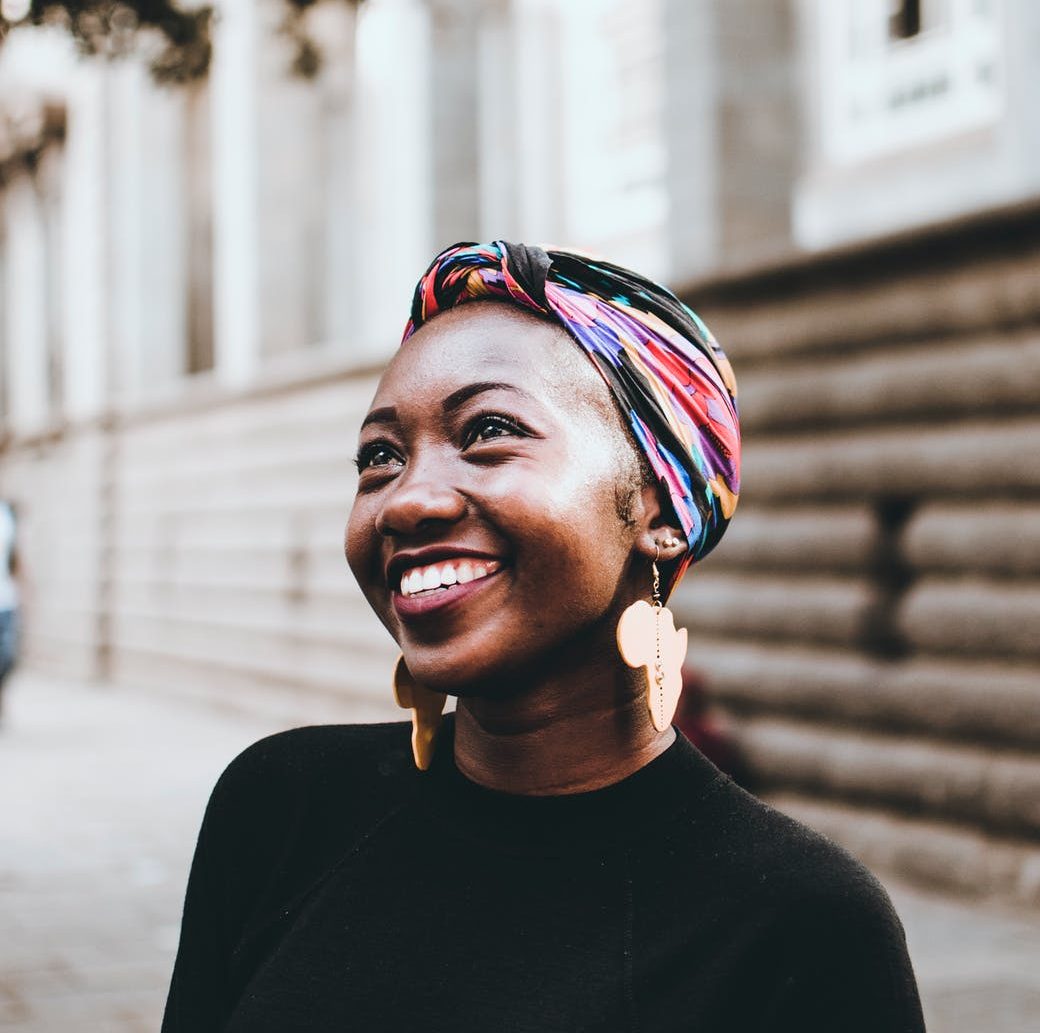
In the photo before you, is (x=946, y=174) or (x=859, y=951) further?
(x=946, y=174)

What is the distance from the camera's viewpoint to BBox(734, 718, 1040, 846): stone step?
21.5 feet

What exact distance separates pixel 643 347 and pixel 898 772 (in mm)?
5837

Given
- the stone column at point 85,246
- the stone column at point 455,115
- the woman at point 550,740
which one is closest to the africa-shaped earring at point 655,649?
the woman at point 550,740

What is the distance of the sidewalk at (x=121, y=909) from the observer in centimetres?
527

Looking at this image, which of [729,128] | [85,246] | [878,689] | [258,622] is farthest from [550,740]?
[85,246]

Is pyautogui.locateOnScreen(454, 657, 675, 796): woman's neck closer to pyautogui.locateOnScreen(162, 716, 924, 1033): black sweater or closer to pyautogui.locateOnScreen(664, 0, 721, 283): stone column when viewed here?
pyautogui.locateOnScreen(162, 716, 924, 1033): black sweater

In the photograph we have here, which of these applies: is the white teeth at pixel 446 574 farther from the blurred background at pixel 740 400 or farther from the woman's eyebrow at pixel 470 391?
the blurred background at pixel 740 400

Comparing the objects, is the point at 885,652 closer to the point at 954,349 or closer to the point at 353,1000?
the point at 954,349

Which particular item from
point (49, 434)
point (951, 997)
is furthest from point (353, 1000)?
point (49, 434)

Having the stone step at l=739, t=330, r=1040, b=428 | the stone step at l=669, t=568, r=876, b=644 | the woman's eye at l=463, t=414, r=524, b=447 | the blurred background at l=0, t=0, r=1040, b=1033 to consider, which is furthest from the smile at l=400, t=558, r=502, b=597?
the stone step at l=669, t=568, r=876, b=644

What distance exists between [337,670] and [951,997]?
8118 millimetres

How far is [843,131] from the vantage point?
9320 millimetres

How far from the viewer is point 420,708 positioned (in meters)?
1.79

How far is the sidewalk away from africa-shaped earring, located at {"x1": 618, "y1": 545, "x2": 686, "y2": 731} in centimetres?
374
